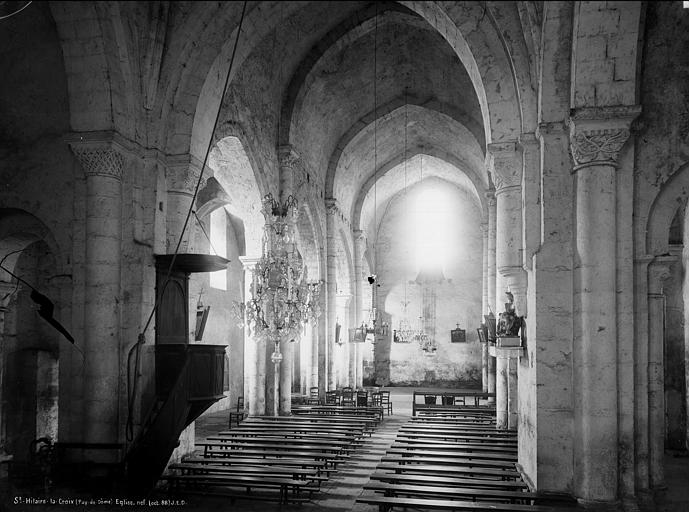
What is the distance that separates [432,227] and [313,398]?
535 inches

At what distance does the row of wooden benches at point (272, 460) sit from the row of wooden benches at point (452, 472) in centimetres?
103

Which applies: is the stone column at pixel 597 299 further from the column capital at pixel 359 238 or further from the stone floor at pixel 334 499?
the column capital at pixel 359 238

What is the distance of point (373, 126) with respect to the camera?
2206 cm

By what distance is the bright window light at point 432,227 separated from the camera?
31.5 metres

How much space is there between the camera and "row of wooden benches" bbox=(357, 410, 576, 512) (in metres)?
7.84

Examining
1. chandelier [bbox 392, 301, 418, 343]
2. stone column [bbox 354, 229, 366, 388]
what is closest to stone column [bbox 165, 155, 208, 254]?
stone column [bbox 354, 229, 366, 388]

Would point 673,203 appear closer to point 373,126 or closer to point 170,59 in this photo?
point 170,59

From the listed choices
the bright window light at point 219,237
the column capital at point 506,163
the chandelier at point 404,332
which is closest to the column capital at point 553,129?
the column capital at point 506,163

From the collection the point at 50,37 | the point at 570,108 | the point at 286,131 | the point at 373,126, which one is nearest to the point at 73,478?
the point at 50,37

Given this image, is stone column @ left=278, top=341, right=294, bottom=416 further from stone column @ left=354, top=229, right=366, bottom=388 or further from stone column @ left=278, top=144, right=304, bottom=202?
stone column @ left=354, top=229, right=366, bottom=388

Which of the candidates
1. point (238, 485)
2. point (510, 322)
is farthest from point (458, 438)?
point (238, 485)

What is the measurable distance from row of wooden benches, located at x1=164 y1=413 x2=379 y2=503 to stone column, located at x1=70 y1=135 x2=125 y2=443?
134 cm

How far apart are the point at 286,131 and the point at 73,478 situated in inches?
416

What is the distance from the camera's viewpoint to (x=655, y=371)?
28.4 feet
